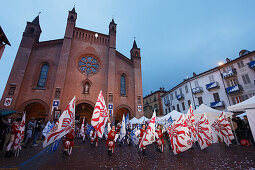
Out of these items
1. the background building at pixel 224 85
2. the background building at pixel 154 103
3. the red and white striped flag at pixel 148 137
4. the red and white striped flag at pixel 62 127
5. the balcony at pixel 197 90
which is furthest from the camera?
the background building at pixel 154 103

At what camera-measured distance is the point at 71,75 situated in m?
18.2

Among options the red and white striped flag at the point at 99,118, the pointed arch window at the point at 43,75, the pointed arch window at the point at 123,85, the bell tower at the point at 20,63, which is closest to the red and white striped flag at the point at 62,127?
the red and white striped flag at the point at 99,118

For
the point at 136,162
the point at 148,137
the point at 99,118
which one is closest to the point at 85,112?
the point at 99,118

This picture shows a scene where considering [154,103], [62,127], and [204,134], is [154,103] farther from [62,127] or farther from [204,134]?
[62,127]

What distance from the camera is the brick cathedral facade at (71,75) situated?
15531 millimetres

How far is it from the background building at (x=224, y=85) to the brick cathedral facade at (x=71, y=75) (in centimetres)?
1190

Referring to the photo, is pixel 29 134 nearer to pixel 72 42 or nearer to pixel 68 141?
pixel 68 141

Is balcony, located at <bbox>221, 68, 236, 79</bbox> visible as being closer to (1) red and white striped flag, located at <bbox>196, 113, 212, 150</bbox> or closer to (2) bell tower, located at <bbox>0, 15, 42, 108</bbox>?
(1) red and white striped flag, located at <bbox>196, 113, 212, 150</bbox>

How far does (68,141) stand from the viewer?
569 cm

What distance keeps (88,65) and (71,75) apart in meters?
3.13

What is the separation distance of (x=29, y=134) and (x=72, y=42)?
1535 cm

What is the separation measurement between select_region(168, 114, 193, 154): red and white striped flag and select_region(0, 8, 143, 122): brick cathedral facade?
40.4 ft

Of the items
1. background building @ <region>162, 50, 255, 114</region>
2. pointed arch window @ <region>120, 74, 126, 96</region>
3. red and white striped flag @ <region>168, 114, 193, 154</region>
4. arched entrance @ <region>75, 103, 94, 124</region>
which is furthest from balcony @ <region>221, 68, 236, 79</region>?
arched entrance @ <region>75, 103, 94, 124</region>

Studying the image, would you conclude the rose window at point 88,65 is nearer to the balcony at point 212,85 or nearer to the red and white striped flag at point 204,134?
the red and white striped flag at point 204,134
